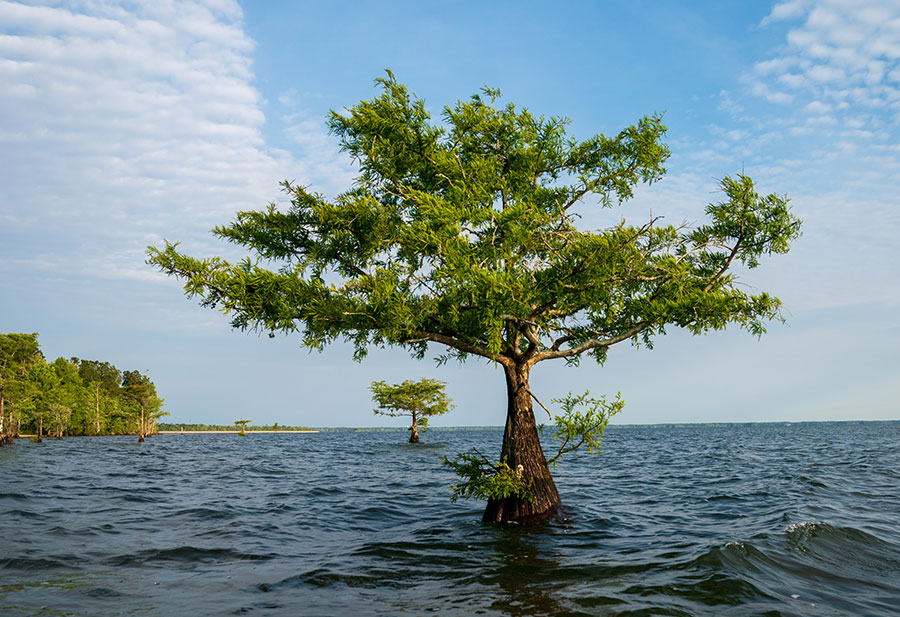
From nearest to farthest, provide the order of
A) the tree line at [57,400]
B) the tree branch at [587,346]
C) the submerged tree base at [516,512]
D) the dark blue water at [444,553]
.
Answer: the dark blue water at [444,553], the submerged tree base at [516,512], the tree branch at [587,346], the tree line at [57,400]

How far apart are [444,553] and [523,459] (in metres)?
3.42

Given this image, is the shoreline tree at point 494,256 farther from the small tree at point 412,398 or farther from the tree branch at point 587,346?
the small tree at point 412,398

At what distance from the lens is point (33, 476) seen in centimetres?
2895

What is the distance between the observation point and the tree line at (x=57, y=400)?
2766 inches

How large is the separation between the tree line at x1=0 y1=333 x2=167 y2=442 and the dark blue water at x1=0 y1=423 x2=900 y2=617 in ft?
197

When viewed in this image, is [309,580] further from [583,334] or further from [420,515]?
[583,334]

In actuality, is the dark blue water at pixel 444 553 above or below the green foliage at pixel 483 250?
below

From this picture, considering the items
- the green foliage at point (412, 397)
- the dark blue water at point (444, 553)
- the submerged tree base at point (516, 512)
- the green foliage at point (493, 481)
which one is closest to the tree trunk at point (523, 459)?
the submerged tree base at point (516, 512)

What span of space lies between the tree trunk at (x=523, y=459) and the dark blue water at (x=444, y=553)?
59cm

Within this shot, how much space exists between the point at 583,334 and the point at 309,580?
9.10 meters

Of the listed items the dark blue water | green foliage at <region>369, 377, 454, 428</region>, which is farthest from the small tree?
the dark blue water

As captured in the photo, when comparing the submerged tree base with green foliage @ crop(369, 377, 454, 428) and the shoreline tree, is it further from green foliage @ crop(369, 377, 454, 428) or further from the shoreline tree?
green foliage @ crop(369, 377, 454, 428)

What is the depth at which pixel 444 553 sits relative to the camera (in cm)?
1214

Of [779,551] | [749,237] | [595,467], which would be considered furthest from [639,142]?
[595,467]
